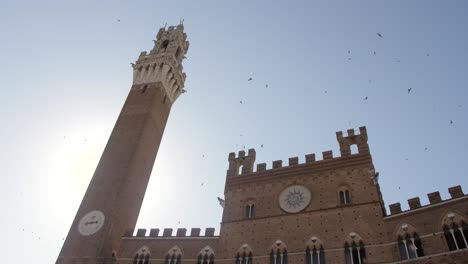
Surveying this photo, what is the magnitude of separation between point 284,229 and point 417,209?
6.56 meters

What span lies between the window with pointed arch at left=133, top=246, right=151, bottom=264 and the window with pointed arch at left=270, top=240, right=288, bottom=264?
23.1 ft

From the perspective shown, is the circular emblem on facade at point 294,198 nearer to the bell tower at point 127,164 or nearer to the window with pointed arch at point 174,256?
the window with pointed arch at point 174,256

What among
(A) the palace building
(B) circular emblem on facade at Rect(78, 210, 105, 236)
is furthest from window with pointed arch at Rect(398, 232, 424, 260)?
(B) circular emblem on facade at Rect(78, 210, 105, 236)

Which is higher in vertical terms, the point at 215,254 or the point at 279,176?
the point at 279,176

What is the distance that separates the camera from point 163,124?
3384 cm

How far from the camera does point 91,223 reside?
25188 mm

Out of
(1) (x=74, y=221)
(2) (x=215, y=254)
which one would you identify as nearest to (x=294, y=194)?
(2) (x=215, y=254)

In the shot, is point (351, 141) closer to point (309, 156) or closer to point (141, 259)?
point (309, 156)

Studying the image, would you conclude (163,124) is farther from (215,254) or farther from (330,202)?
(330,202)

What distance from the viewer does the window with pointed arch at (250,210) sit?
24175 mm

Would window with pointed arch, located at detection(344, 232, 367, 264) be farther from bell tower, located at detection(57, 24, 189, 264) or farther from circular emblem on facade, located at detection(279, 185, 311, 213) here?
bell tower, located at detection(57, 24, 189, 264)

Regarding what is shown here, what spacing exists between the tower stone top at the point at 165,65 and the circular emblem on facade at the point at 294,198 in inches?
605

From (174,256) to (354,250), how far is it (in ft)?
31.6

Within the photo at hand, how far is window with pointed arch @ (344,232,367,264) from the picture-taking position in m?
19.7
